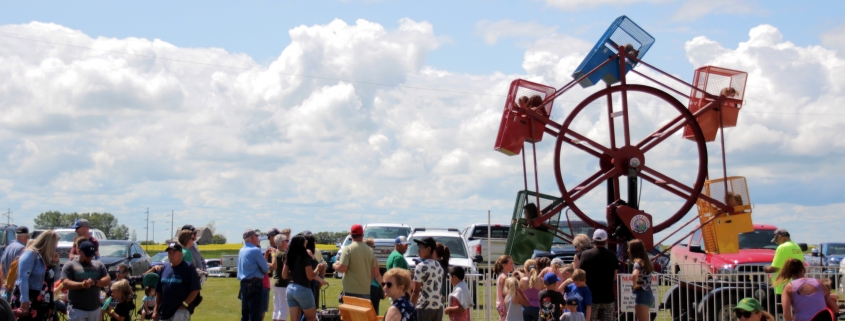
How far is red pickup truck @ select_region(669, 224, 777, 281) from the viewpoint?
1496 centimetres

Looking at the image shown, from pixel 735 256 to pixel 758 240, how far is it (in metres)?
2.08

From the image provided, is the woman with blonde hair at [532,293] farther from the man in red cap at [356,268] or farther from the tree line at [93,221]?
the tree line at [93,221]

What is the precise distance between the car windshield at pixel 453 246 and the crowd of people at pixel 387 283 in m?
8.07

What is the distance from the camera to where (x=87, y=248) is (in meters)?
9.31

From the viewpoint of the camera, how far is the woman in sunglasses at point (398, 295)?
6.96m

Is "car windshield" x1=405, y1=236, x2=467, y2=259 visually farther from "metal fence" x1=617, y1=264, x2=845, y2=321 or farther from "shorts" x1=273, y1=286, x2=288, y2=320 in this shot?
"shorts" x1=273, y1=286, x2=288, y2=320

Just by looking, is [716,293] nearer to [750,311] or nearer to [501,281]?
[501,281]

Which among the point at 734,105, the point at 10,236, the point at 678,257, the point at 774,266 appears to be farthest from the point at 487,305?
the point at 10,236

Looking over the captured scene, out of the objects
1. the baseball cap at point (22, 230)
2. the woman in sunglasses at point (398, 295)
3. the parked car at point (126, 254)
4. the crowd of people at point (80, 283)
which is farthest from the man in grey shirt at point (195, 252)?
the parked car at point (126, 254)

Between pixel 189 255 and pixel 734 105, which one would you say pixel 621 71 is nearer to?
pixel 734 105

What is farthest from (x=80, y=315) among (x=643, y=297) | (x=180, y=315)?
(x=643, y=297)

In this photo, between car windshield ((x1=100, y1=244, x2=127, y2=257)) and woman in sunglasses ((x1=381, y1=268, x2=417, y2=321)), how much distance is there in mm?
17350

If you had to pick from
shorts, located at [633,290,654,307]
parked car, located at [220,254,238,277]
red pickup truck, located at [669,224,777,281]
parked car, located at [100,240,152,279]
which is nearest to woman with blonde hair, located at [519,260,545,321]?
shorts, located at [633,290,654,307]

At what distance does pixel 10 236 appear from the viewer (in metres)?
20.8
